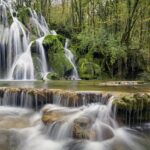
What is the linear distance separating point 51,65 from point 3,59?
3.23m

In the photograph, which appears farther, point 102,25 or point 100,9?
point 100,9

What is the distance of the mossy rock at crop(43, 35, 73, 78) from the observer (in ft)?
54.5

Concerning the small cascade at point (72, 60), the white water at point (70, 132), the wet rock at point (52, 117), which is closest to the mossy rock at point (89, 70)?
the small cascade at point (72, 60)

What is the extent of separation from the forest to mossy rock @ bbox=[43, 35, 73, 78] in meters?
0.98

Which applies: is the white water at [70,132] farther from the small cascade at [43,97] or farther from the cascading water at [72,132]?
the small cascade at [43,97]

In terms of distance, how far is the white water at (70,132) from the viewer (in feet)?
20.5

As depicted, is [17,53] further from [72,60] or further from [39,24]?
[39,24]

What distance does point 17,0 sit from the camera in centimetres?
2692

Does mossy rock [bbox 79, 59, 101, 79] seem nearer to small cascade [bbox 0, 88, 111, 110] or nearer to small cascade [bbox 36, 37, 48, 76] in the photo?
small cascade [bbox 36, 37, 48, 76]

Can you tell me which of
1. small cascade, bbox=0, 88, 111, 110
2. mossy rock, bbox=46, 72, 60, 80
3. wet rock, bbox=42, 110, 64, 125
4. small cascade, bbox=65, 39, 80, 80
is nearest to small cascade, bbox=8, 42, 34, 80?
mossy rock, bbox=46, 72, 60, 80

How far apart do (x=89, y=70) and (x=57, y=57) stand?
2.30 metres

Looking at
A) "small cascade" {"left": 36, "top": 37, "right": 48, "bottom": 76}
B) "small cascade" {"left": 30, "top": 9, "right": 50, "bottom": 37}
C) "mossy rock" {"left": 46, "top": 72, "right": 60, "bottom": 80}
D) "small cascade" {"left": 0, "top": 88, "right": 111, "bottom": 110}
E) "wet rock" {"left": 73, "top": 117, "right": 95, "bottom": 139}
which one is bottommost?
"wet rock" {"left": 73, "top": 117, "right": 95, "bottom": 139}

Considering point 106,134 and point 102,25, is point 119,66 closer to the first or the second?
point 102,25

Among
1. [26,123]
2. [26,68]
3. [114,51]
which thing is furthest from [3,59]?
[26,123]
